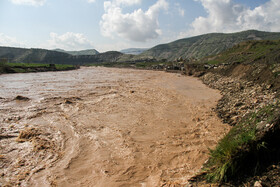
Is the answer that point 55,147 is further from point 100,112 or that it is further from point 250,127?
point 250,127

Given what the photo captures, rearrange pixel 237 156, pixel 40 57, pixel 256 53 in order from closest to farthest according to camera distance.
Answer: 1. pixel 237 156
2. pixel 256 53
3. pixel 40 57

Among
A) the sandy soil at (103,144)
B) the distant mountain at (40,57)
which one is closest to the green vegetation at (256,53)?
the sandy soil at (103,144)

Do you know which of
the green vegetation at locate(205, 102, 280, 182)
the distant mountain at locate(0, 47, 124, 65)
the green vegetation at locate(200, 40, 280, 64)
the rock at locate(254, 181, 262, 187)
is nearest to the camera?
the rock at locate(254, 181, 262, 187)

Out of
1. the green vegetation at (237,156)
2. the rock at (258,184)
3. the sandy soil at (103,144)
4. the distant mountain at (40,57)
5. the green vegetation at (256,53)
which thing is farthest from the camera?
the distant mountain at (40,57)

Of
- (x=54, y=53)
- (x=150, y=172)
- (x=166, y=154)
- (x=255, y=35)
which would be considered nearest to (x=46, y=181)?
(x=150, y=172)

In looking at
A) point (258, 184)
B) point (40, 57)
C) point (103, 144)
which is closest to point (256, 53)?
point (103, 144)

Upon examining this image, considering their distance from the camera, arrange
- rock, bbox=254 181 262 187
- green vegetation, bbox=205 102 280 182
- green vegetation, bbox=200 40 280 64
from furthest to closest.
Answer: green vegetation, bbox=200 40 280 64
green vegetation, bbox=205 102 280 182
rock, bbox=254 181 262 187

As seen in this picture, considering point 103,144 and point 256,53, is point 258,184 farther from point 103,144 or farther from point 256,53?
point 256,53

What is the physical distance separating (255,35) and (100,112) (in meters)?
201

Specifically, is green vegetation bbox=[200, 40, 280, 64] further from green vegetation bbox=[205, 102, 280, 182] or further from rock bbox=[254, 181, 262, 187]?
rock bbox=[254, 181, 262, 187]

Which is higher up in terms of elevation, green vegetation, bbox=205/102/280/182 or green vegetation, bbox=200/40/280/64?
green vegetation, bbox=200/40/280/64

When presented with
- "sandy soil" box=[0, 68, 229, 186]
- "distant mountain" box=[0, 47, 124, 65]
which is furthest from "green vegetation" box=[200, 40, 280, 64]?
"distant mountain" box=[0, 47, 124, 65]

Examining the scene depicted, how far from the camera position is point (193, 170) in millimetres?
6559

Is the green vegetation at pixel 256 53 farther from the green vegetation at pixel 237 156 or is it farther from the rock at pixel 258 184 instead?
the rock at pixel 258 184
